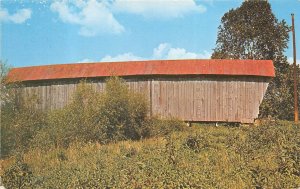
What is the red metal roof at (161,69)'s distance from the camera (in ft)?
91.2

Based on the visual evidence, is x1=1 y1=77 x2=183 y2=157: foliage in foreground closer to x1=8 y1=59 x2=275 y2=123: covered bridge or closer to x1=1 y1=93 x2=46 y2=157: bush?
x1=1 y1=93 x2=46 y2=157: bush

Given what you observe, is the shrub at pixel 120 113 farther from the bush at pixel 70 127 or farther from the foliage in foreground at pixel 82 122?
the bush at pixel 70 127

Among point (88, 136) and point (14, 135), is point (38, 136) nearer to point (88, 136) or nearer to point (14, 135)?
point (14, 135)

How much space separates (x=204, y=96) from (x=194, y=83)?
1142mm

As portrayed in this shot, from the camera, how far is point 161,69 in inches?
1118

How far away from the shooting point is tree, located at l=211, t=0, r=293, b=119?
3562 cm

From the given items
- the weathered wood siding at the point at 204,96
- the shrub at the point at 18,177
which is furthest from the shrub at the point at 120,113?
the shrub at the point at 18,177

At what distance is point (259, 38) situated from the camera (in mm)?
37688

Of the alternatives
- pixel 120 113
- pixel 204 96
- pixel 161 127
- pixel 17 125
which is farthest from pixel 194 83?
pixel 17 125

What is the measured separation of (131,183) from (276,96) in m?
29.5

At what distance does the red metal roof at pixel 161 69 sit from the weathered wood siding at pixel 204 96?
18.4 inches

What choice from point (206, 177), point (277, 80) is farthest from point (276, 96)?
point (206, 177)

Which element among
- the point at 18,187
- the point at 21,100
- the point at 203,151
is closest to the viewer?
the point at 18,187

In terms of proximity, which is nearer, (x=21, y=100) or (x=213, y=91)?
(x=21, y=100)
